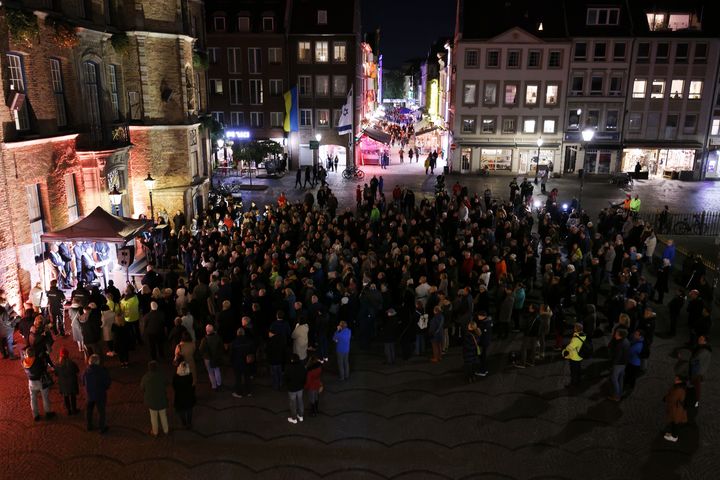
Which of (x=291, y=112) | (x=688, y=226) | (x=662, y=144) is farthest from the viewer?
(x=662, y=144)

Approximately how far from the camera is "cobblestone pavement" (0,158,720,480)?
10.1 meters

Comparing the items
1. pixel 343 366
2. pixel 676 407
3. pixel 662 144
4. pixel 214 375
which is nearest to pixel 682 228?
pixel 676 407

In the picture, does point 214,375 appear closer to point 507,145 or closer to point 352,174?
point 352,174

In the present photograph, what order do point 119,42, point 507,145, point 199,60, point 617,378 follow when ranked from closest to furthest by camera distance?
point 617,378 → point 119,42 → point 199,60 → point 507,145

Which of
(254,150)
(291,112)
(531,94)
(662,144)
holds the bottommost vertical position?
(254,150)

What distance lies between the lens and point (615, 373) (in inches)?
482

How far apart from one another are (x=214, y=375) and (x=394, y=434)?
4.09m

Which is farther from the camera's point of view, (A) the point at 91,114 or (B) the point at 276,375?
(A) the point at 91,114

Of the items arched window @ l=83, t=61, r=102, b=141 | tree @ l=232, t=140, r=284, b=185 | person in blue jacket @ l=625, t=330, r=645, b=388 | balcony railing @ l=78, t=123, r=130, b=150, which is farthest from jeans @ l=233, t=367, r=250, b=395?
tree @ l=232, t=140, r=284, b=185

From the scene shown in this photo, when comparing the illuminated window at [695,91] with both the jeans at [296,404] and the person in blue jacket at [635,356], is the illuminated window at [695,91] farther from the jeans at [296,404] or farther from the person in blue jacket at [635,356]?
the jeans at [296,404]

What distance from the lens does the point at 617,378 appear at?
12.3 metres

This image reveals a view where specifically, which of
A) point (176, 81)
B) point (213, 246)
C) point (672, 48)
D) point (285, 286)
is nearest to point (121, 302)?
point (285, 286)

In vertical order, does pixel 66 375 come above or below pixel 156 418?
above

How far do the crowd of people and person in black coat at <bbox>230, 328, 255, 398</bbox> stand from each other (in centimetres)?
3
